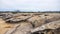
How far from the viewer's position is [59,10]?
3.59m

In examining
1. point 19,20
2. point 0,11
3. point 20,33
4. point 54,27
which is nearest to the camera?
point 54,27

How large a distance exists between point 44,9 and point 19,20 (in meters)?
1.24

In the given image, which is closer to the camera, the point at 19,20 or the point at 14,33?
the point at 14,33

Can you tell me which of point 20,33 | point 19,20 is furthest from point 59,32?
point 19,20

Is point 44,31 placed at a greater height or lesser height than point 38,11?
greater

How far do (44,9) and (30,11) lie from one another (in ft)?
1.50

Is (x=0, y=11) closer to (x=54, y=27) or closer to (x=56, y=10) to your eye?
(x=56, y=10)

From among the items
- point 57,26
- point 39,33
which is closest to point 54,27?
point 57,26

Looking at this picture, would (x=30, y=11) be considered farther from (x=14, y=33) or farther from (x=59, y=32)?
(x=59, y=32)

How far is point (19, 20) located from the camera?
A: 2.69 m

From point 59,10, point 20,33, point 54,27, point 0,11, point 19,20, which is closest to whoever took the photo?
point 54,27

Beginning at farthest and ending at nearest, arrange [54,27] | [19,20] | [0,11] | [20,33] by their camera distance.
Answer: [0,11]
[19,20]
[20,33]
[54,27]

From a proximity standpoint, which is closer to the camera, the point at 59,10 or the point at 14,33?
the point at 14,33

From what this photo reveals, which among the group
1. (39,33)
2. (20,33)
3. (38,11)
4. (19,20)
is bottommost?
(38,11)
